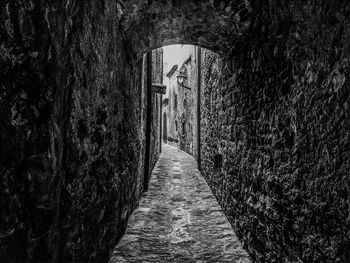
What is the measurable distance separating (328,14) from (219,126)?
11.7ft

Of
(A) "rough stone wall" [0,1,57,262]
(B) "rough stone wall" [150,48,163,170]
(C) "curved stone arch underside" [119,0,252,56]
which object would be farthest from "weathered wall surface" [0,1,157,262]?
(B) "rough stone wall" [150,48,163,170]

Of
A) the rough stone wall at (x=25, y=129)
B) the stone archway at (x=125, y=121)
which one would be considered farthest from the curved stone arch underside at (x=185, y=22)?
the rough stone wall at (x=25, y=129)

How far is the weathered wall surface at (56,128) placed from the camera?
3.84 feet

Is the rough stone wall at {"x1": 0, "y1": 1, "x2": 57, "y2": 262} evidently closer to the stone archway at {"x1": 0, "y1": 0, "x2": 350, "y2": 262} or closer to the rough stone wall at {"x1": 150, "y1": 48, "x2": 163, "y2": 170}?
the stone archway at {"x1": 0, "y1": 0, "x2": 350, "y2": 262}

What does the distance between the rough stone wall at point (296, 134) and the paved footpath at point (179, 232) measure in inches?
14.4

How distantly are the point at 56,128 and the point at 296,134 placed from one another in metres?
1.73

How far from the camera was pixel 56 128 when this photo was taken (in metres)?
1.50

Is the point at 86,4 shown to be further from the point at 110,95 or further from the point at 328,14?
the point at 328,14

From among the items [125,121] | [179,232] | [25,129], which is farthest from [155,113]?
[25,129]

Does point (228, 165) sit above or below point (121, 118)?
below

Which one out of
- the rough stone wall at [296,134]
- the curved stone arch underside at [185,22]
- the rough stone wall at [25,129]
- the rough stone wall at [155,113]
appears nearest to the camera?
the rough stone wall at [25,129]

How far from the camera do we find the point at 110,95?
2711mm

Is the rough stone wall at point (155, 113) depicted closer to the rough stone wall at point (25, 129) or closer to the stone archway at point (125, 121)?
the stone archway at point (125, 121)

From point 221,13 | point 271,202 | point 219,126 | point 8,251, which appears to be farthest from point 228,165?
point 8,251
